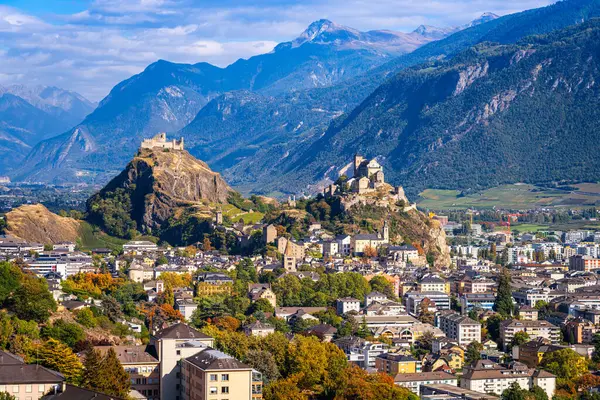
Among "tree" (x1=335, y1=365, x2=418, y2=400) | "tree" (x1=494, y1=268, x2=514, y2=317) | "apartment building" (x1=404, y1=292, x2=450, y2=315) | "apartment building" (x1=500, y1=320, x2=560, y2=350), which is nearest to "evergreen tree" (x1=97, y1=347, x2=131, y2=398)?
"tree" (x1=335, y1=365, x2=418, y2=400)

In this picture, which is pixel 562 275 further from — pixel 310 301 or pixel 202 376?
pixel 202 376

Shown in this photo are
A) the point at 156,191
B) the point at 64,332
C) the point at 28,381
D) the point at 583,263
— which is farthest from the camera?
the point at 156,191

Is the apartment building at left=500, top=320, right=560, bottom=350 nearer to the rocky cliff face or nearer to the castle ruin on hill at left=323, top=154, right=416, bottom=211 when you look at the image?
the castle ruin on hill at left=323, top=154, right=416, bottom=211

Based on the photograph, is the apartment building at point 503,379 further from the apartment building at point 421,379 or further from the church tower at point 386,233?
the church tower at point 386,233

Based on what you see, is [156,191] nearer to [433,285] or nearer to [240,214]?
[240,214]

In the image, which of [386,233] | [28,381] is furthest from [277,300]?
[28,381]

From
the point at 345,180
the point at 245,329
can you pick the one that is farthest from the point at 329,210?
the point at 245,329
